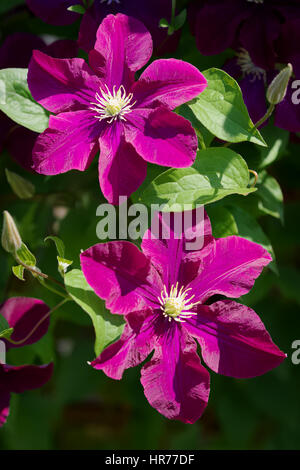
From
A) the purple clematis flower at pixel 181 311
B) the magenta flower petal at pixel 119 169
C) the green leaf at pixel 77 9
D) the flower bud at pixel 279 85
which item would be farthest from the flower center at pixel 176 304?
the green leaf at pixel 77 9

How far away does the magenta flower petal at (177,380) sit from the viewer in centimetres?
59

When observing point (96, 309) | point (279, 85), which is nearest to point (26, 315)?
point (96, 309)

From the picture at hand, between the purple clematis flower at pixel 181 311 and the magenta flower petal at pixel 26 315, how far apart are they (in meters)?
0.16

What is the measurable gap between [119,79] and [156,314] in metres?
0.25

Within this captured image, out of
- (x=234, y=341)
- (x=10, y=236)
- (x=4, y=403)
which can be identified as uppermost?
(x=10, y=236)

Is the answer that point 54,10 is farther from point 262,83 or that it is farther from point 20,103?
point 262,83

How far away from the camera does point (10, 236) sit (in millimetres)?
596

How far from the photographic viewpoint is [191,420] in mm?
592

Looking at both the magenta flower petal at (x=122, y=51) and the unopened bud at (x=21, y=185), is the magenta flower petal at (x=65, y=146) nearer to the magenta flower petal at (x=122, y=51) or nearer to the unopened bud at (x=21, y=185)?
the magenta flower petal at (x=122, y=51)

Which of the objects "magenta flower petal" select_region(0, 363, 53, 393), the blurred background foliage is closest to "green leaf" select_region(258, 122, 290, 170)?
the blurred background foliage

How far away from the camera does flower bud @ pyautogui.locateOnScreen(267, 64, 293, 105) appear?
1.99 ft

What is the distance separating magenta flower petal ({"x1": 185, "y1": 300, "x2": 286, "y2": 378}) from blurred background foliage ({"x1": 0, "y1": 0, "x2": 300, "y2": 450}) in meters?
0.15

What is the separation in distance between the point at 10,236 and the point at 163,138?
0.17m
